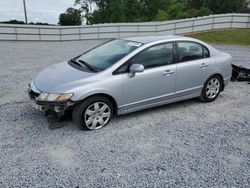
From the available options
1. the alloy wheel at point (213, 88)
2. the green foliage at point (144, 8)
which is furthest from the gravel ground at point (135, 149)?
the green foliage at point (144, 8)

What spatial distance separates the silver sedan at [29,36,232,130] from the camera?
12.9 feet

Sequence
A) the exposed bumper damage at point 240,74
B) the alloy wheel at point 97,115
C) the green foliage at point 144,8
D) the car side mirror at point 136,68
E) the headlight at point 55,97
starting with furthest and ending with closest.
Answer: the green foliage at point 144,8
the exposed bumper damage at point 240,74
the car side mirror at point 136,68
the alloy wheel at point 97,115
the headlight at point 55,97

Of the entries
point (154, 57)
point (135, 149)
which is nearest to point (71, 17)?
point (154, 57)

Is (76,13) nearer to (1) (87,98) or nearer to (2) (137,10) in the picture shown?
(2) (137,10)

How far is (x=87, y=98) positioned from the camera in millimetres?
3955

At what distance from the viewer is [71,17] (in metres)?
53.4

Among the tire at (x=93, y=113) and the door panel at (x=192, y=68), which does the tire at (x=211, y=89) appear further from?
the tire at (x=93, y=113)

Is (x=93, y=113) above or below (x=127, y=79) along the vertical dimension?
below

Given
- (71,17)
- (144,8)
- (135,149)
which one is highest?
(144,8)

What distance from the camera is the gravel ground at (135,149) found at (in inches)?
119

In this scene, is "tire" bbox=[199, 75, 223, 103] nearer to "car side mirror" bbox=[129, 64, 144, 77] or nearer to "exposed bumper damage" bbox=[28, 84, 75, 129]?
"car side mirror" bbox=[129, 64, 144, 77]

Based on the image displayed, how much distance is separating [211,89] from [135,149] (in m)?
2.61

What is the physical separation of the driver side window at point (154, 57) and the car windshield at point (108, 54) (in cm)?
19

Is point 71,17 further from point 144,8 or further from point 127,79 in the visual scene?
point 127,79
